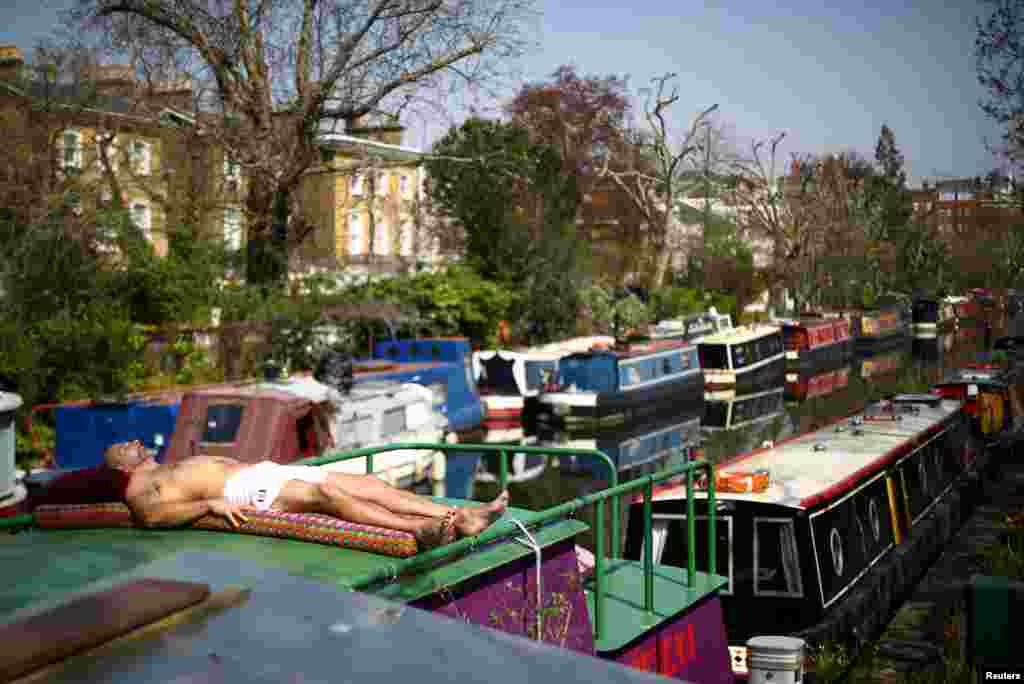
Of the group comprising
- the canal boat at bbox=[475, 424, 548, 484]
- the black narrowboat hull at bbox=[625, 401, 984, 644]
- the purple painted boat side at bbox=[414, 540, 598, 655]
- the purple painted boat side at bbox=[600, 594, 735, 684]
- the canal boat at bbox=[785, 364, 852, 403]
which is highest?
the purple painted boat side at bbox=[414, 540, 598, 655]

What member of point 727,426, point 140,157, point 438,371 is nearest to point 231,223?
point 140,157

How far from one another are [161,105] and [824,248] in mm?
40475

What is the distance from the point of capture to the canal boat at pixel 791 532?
1155 centimetres

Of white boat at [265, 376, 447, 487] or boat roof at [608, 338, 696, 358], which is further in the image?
boat roof at [608, 338, 696, 358]

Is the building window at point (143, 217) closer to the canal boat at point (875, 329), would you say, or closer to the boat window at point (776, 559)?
the boat window at point (776, 559)

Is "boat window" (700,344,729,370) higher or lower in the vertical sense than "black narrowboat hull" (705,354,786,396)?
higher

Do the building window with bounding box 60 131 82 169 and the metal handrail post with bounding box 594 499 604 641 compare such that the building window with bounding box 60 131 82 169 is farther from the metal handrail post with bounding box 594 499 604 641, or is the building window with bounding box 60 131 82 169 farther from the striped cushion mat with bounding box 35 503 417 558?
the striped cushion mat with bounding box 35 503 417 558

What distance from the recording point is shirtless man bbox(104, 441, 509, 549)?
519 cm

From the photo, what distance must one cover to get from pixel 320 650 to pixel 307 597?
0.32 m

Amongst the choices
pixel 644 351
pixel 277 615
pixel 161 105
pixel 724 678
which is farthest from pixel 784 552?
pixel 644 351

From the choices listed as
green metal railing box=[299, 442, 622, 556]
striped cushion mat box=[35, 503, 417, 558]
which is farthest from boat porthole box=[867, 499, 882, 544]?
striped cushion mat box=[35, 503, 417, 558]

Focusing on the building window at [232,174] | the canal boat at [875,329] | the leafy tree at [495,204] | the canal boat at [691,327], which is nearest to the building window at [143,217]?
the building window at [232,174]

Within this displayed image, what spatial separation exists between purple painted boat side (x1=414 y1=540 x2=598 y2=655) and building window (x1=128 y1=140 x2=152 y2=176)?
2808cm

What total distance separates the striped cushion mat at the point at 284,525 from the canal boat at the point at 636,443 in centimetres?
2122
